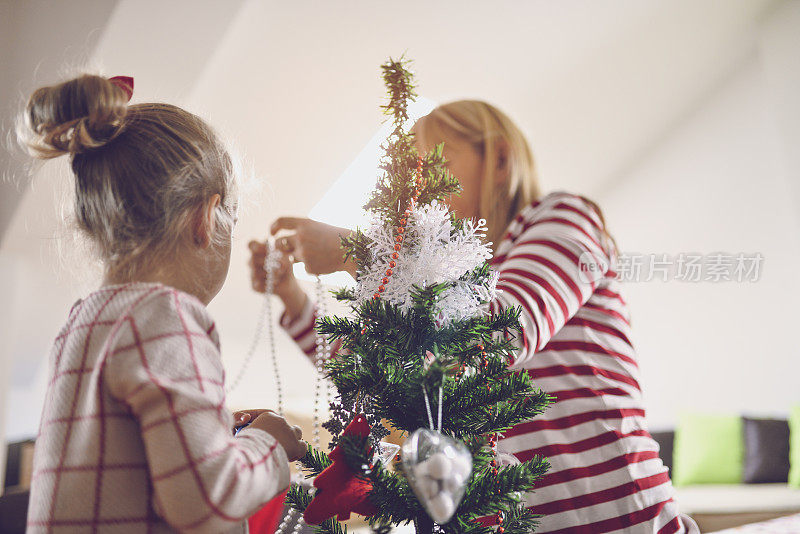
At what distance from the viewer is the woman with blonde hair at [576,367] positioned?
680 millimetres

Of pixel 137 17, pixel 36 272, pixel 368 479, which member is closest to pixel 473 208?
pixel 368 479

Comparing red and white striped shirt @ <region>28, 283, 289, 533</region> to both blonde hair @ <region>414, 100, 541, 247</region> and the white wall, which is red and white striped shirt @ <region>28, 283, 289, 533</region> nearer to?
blonde hair @ <region>414, 100, 541, 247</region>

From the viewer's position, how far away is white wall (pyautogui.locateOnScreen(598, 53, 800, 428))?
3484 millimetres

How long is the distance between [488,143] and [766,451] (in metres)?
3.25

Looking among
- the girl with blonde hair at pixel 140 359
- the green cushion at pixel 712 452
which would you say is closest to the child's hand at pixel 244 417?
the girl with blonde hair at pixel 140 359

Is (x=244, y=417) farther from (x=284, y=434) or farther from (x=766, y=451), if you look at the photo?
(x=766, y=451)

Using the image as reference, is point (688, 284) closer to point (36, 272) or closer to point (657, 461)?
point (657, 461)

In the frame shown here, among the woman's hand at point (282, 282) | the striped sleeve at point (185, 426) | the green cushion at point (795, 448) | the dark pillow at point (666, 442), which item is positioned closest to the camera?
the striped sleeve at point (185, 426)

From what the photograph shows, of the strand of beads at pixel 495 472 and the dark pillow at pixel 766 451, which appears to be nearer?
the strand of beads at pixel 495 472

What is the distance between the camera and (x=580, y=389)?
0.74 m

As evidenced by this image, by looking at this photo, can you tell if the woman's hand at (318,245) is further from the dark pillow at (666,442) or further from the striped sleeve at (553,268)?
the dark pillow at (666,442)

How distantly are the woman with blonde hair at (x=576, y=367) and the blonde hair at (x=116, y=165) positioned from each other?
175 mm

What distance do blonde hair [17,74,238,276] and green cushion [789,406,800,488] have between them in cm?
356

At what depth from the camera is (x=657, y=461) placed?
74 centimetres
